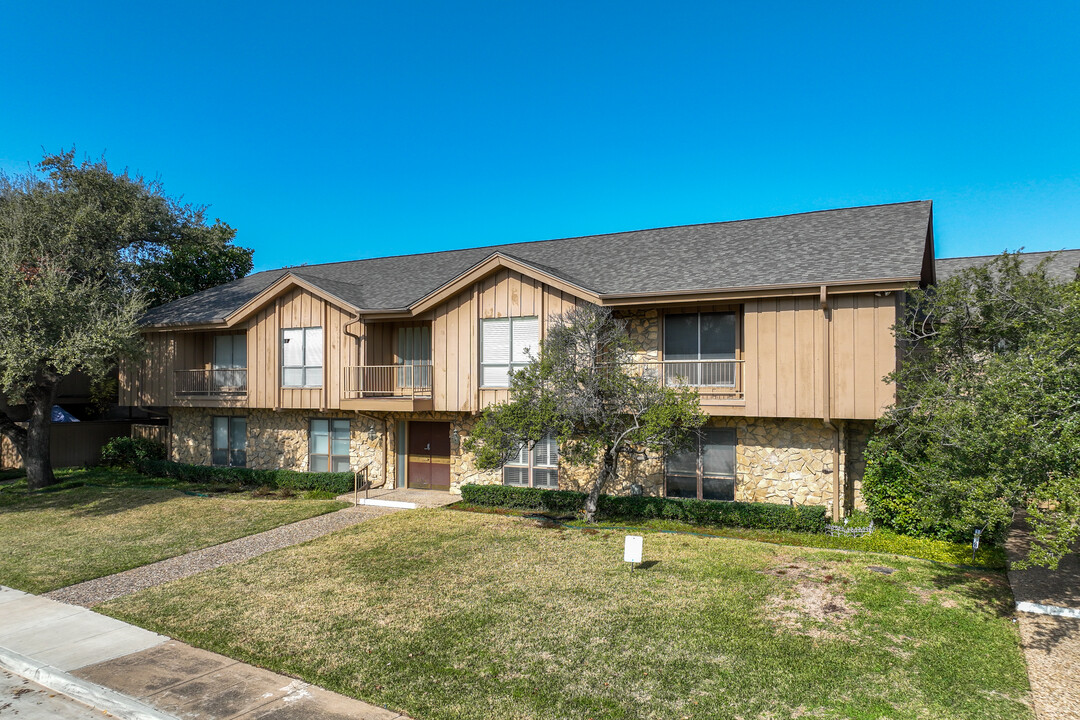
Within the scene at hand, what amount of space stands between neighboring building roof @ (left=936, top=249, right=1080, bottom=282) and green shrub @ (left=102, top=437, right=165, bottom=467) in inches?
1033

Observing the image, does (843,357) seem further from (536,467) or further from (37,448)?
(37,448)

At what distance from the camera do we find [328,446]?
19266mm

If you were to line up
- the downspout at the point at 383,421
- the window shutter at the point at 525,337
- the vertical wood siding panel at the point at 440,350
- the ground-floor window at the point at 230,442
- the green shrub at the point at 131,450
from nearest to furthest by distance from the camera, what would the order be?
the window shutter at the point at 525,337
the vertical wood siding panel at the point at 440,350
the downspout at the point at 383,421
the ground-floor window at the point at 230,442
the green shrub at the point at 131,450

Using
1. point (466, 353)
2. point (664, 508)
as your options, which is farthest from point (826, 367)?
point (466, 353)

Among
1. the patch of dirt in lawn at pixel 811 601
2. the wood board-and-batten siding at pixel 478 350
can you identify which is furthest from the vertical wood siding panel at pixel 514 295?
the patch of dirt in lawn at pixel 811 601

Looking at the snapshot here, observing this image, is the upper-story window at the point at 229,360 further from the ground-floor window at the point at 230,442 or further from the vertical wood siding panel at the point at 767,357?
the vertical wood siding panel at the point at 767,357

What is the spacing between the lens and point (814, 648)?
719 centimetres

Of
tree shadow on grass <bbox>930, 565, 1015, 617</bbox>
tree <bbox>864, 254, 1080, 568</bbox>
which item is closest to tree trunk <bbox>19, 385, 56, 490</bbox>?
tree <bbox>864, 254, 1080, 568</bbox>

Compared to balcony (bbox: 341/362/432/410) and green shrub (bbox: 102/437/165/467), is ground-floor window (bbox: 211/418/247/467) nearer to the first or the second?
green shrub (bbox: 102/437/165/467)

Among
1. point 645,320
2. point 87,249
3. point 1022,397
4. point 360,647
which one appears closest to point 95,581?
point 360,647

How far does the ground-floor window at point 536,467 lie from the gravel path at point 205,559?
10.8 ft

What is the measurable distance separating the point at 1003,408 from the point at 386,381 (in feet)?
47.8

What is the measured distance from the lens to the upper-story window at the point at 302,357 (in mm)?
18672

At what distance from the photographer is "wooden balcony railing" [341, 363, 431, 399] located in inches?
693
